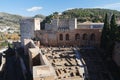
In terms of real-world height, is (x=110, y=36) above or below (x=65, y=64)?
above

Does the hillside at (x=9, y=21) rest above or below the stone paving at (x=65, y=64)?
above

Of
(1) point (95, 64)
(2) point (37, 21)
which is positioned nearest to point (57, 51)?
(1) point (95, 64)

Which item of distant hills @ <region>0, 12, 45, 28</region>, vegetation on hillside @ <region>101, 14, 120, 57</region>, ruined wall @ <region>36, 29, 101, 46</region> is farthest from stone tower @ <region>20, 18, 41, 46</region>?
distant hills @ <region>0, 12, 45, 28</region>

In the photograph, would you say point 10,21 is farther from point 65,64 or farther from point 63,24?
point 65,64

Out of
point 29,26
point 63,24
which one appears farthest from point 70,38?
point 29,26

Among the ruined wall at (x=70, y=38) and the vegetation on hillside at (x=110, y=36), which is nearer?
the vegetation on hillside at (x=110, y=36)

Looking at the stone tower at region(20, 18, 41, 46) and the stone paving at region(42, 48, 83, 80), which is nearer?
the stone paving at region(42, 48, 83, 80)

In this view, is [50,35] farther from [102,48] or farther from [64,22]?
[102,48]

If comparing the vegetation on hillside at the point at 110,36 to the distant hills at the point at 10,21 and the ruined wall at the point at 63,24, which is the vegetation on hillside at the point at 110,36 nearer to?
the ruined wall at the point at 63,24

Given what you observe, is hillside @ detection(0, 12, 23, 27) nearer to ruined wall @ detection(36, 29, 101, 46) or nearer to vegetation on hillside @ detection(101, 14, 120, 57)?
ruined wall @ detection(36, 29, 101, 46)

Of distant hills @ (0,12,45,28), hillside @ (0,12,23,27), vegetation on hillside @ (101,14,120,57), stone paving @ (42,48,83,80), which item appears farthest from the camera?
hillside @ (0,12,23,27)

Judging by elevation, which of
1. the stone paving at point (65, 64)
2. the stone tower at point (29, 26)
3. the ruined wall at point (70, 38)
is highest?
the stone tower at point (29, 26)

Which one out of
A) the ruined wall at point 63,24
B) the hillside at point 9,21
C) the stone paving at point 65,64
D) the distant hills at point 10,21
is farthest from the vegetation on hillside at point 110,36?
the hillside at point 9,21

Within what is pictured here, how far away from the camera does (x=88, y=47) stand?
1086 inches
